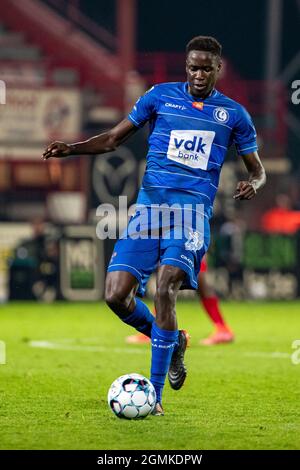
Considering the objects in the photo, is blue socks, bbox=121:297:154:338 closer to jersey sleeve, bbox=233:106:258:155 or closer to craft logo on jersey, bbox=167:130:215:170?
craft logo on jersey, bbox=167:130:215:170

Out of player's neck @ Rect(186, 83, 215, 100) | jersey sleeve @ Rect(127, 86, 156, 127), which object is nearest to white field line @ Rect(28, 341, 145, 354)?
jersey sleeve @ Rect(127, 86, 156, 127)

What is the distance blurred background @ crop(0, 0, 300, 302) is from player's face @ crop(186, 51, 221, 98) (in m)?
10.5

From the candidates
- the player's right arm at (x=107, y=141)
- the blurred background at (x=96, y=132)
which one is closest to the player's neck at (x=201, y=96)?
the player's right arm at (x=107, y=141)

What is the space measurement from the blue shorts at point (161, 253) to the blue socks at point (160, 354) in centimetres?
37

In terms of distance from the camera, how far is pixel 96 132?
19.7 metres

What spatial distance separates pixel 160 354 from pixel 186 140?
4.41 feet

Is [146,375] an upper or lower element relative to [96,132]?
upper

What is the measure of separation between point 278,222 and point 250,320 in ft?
18.3

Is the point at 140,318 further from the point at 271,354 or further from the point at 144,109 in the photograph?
the point at 271,354

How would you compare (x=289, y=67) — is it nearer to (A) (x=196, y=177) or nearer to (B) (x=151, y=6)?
(B) (x=151, y=6)

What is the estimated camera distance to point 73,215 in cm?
2014

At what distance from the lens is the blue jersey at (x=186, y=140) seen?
22.7 feet

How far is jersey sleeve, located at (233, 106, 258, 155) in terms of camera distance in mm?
7082

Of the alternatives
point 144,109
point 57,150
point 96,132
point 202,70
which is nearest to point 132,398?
point 57,150
